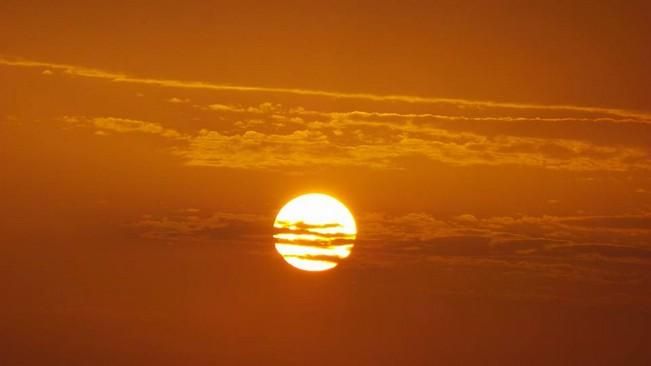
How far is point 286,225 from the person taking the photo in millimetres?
48375

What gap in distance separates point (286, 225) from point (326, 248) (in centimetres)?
127

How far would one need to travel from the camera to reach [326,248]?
49312 mm
